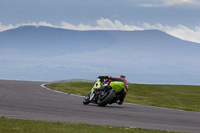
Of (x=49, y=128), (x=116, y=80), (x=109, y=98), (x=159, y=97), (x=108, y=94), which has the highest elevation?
(x=116, y=80)

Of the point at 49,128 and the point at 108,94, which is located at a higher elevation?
the point at 108,94

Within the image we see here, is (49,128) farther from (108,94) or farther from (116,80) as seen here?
(116,80)

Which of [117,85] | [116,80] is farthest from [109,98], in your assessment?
[116,80]

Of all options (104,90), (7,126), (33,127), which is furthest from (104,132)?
(104,90)

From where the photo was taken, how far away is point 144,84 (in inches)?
1716

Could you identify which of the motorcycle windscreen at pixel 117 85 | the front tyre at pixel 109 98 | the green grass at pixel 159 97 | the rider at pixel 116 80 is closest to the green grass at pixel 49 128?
the front tyre at pixel 109 98

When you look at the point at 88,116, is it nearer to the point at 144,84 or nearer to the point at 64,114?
the point at 64,114

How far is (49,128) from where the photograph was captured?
967 cm

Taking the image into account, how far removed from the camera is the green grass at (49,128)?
9.26 m

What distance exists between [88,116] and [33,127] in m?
4.12

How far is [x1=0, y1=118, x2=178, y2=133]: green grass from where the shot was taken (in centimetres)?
926

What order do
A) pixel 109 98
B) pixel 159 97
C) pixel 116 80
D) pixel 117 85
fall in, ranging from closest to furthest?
pixel 109 98 < pixel 117 85 < pixel 116 80 < pixel 159 97

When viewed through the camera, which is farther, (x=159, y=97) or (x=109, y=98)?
(x=159, y=97)

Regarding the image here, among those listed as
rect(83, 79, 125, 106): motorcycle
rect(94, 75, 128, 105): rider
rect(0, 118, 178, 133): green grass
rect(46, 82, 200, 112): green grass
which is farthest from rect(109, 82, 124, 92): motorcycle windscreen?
rect(0, 118, 178, 133): green grass
